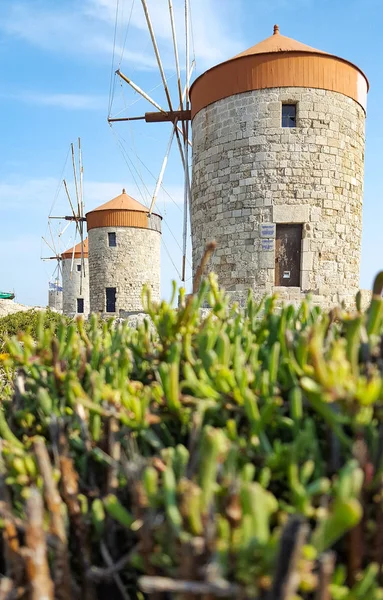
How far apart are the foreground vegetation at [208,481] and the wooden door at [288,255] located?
9.32m

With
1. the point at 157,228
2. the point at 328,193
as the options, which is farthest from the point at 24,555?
the point at 157,228

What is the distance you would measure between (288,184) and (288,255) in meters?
1.67

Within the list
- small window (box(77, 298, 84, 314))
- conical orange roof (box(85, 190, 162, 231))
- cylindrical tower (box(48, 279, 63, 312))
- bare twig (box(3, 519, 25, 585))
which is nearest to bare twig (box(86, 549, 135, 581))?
bare twig (box(3, 519, 25, 585))

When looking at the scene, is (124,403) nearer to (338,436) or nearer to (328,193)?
(338,436)

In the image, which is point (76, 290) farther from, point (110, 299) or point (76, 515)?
point (76, 515)

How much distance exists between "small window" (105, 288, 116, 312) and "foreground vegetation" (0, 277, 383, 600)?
22.5m

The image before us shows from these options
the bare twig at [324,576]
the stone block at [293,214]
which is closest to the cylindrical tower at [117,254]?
the stone block at [293,214]

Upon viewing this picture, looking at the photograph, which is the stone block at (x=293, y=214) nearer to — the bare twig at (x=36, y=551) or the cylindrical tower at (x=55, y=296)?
the bare twig at (x=36, y=551)

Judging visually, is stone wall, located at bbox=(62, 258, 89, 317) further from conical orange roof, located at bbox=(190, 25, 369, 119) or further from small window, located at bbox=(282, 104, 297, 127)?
small window, located at bbox=(282, 104, 297, 127)

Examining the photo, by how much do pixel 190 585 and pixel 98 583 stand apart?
463 mm

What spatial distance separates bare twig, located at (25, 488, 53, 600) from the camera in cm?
75

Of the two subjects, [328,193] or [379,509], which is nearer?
[379,509]

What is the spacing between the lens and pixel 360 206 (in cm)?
1105

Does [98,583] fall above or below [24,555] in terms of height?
below
